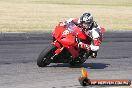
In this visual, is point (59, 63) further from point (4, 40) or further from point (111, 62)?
point (4, 40)

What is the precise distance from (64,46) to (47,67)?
0.73m

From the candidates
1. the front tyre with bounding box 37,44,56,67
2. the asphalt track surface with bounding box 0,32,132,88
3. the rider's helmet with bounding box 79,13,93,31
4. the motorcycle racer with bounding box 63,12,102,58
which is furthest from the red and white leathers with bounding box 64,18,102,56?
the front tyre with bounding box 37,44,56,67

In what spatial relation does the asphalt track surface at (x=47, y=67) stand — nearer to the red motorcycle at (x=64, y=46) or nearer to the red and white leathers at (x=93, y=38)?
the red motorcycle at (x=64, y=46)

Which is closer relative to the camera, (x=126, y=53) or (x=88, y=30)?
(x=88, y=30)

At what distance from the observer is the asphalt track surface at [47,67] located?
11885 mm

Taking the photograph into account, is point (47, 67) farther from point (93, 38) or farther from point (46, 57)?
point (93, 38)

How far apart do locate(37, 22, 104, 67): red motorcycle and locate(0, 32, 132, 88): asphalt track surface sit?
249 mm

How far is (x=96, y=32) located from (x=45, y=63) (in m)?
1.60

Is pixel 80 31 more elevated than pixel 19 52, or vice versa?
pixel 80 31

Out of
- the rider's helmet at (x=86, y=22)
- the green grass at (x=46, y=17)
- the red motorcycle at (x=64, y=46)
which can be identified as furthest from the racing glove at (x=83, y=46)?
the green grass at (x=46, y=17)

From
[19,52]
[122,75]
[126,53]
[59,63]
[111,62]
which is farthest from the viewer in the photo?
[126,53]

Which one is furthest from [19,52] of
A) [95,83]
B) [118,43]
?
[95,83]

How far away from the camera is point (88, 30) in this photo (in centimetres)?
1425

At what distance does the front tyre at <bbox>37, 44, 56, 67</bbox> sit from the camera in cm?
1404
